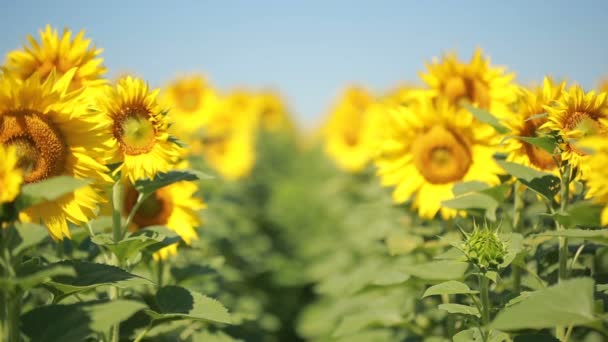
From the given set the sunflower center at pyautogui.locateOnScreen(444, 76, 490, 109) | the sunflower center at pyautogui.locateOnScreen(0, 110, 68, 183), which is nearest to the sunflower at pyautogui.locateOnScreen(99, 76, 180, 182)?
the sunflower center at pyautogui.locateOnScreen(0, 110, 68, 183)

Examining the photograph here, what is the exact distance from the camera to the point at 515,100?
282 centimetres

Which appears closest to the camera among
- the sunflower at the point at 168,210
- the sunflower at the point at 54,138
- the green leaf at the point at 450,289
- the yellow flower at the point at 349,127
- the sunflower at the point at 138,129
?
the sunflower at the point at 54,138

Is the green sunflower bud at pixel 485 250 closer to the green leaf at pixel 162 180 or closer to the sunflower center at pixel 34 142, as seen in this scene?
the green leaf at pixel 162 180

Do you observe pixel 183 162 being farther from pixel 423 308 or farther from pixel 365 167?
pixel 365 167

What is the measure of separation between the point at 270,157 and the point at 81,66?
31.9 ft

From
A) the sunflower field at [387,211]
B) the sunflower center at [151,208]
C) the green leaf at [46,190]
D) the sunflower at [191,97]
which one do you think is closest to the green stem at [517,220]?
the sunflower field at [387,211]

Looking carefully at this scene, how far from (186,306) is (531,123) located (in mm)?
1675

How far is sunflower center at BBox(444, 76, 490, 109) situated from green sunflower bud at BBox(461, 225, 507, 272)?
1.46 metres

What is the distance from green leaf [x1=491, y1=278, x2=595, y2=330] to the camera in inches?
64.4

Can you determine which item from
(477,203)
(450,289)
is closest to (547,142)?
(477,203)

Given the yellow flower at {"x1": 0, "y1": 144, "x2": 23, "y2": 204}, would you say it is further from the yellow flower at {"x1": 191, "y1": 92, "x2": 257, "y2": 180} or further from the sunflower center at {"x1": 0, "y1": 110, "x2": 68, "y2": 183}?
the yellow flower at {"x1": 191, "y1": 92, "x2": 257, "y2": 180}

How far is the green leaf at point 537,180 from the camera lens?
231 cm

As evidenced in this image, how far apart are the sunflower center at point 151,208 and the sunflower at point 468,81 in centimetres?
163

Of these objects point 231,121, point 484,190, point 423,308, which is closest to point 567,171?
point 484,190
